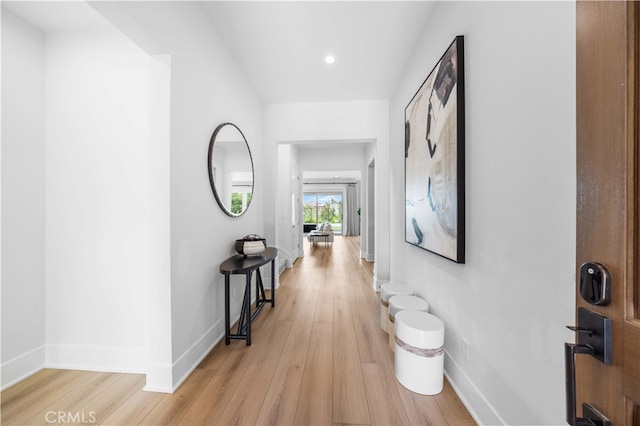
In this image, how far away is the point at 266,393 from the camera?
1.52 metres

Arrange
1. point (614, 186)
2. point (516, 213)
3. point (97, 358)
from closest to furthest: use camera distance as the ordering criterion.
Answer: point (614, 186)
point (516, 213)
point (97, 358)

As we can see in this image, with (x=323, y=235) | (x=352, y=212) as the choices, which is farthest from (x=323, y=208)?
(x=323, y=235)

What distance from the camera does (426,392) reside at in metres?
1.51

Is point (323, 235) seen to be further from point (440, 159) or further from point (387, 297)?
Answer: point (440, 159)

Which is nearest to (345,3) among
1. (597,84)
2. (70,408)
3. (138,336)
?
(597,84)

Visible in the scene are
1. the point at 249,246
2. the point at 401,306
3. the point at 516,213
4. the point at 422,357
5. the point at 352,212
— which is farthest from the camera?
the point at 352,212

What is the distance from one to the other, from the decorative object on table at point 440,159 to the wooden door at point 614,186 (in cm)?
95

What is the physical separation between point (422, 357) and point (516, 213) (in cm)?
102

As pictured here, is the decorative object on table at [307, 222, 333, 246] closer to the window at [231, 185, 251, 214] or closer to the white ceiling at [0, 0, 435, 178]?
the window at [231, 185, 251, 214]

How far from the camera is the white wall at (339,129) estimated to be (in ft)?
11.3

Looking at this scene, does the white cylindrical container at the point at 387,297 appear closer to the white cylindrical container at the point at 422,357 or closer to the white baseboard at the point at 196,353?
the white cylindrical container at the point at 422,357

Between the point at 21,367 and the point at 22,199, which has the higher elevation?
the point at 22,199

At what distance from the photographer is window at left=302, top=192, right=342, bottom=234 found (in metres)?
11.4

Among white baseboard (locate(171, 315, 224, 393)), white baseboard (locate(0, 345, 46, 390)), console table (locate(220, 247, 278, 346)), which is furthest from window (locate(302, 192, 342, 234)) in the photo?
white baseboard (locate(0, 345, 46, 390))
